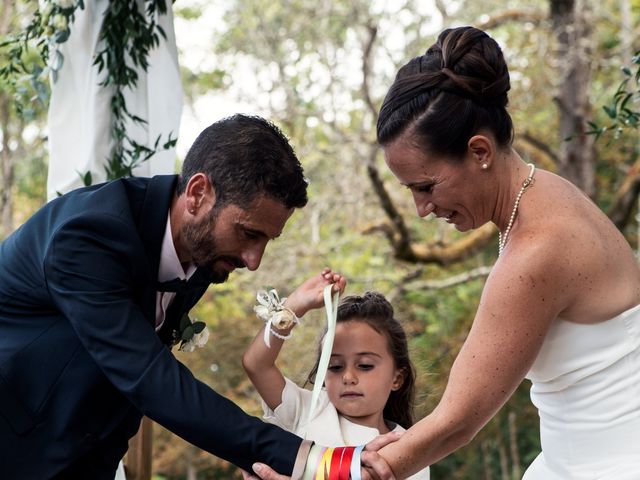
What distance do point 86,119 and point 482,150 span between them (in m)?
1.97

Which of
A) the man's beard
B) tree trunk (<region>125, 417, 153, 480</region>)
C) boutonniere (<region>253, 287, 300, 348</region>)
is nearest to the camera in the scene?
the man's beard

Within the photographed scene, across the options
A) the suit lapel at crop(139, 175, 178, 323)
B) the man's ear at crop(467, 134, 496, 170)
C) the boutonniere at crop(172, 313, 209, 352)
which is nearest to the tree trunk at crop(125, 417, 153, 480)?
the boutonniere at crop(172, 313, 209, 352)

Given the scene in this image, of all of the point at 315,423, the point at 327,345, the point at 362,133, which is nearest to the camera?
Result: the point at 327,345

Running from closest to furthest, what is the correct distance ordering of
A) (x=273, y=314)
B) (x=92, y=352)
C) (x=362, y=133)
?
(x=92, y=352) → (x=273, y=314) → (x=362, y=133)

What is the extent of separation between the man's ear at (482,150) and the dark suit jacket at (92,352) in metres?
0.91

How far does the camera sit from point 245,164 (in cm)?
268

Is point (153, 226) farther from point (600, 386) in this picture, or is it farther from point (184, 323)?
point (600, 386)

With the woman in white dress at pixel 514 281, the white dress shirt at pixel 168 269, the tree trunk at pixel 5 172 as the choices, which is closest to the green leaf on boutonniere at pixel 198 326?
the white dress shirt at pixel 168 269

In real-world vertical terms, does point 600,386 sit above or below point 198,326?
below

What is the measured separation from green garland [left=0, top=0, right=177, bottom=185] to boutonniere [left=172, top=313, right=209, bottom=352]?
3.21 ft

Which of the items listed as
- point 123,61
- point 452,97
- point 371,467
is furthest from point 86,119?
point 371,467

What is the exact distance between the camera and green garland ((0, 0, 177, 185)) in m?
3.82

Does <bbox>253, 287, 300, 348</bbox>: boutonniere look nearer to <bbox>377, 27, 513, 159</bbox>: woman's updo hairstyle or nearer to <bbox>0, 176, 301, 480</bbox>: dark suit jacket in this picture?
<bbox>0, 176, 301, 480</bbox>: dark suit jacket

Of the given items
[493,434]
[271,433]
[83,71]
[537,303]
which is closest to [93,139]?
[83,71]
